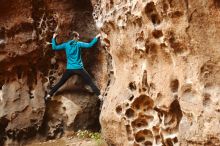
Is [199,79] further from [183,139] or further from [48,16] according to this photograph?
[48,16]

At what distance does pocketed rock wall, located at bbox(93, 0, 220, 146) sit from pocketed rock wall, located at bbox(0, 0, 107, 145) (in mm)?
2050

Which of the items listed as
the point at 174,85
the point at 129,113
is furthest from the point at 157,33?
the point at 129,113

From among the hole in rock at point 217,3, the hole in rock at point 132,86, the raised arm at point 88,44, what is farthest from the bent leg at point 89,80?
the hole in rock at point 217,3

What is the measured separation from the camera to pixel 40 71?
23.6ft

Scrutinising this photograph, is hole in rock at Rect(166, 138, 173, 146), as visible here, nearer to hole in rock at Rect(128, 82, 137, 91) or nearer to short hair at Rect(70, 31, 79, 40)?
hole in rock at Rect(128, 82, 137, 91)

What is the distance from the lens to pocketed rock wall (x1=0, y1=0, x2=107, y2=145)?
695 cm

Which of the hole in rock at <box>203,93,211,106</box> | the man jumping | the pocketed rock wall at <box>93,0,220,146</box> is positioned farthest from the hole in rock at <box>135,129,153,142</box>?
the man jumping

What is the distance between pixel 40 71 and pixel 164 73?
12.5 feet

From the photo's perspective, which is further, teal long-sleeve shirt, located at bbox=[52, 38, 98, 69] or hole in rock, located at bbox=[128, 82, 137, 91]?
teal long-sleeve shirt, located at bbox=[52, 38, 98, 69]

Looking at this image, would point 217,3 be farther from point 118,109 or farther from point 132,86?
point 118,109

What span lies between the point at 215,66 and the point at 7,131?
4681 mm

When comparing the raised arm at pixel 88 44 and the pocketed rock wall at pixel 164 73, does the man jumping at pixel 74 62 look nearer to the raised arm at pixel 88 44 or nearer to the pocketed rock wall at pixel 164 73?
the raised arm at pixel 88 44

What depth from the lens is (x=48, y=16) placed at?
7.14 m

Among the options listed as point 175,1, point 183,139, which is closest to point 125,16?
point 175,1
